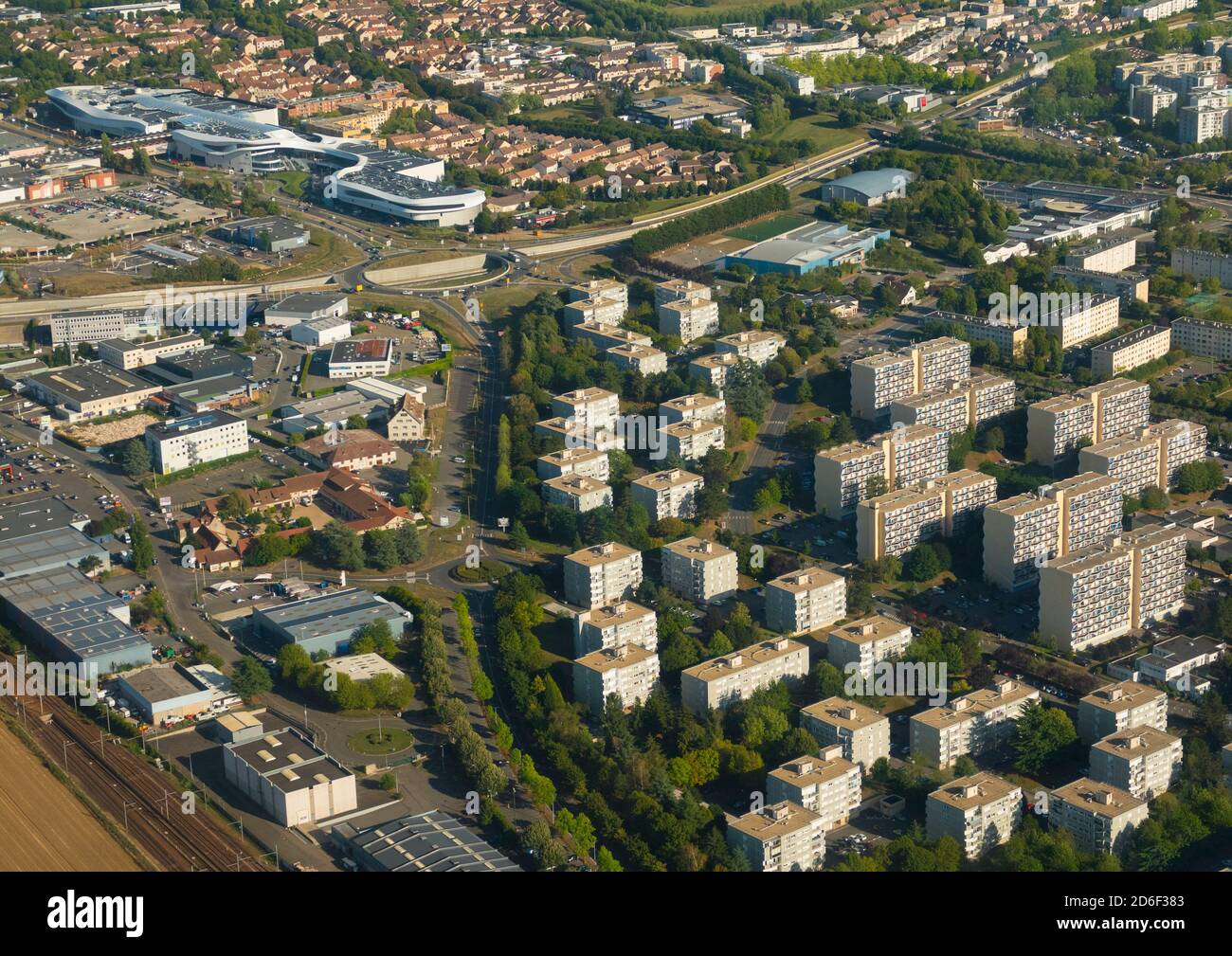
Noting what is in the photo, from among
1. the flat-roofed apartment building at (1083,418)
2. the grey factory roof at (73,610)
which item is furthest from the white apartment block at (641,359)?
the grey factory roof at (73,610)

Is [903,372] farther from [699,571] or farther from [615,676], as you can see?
[615,676]

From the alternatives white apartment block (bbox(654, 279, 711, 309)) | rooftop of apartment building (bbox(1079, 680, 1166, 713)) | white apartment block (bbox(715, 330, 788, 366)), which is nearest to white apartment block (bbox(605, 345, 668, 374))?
white apartment block (bbox(715, 330, 788, 366))

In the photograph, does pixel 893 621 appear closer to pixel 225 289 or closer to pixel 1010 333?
pixel 1010 333

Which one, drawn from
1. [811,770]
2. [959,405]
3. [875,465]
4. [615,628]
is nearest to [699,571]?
[615,628]

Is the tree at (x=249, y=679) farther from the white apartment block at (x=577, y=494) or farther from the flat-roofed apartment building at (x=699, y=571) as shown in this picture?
the white apartment block at (x=577, y=494)

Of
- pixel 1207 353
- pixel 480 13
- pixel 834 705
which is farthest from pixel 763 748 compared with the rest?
pixel 480 13

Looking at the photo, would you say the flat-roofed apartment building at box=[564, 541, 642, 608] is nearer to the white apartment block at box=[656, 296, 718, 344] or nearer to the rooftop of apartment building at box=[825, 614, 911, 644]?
the rooftop of apartment building at box=[825, 614, 911, 644]
